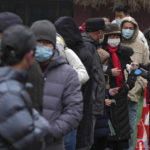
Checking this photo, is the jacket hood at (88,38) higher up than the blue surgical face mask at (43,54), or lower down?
lower down

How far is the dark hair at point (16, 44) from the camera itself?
2762 millimetres

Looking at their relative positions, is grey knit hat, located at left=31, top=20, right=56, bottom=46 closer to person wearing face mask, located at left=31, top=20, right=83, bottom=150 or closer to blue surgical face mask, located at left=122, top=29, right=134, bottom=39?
person wearing face mask, located at left=31, top=20, right=83, bottom=150

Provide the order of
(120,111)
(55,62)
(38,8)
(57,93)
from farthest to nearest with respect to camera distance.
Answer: (38,8), (120,111), (55,62), (57,93)

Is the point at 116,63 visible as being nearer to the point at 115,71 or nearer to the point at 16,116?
the point at 115,71

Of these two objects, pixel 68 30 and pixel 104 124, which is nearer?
pixel 68 30

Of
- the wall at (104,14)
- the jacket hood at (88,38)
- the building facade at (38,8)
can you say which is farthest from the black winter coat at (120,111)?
the building facade at (38,8)

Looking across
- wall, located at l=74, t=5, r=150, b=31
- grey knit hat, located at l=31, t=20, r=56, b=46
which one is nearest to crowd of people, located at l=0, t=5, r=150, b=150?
grey knit hat, located at l=31, t=20, r=56, b=46

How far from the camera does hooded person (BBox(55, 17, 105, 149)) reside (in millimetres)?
4957

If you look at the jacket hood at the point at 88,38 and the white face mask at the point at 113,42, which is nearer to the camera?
the jacket hood at the point at 88,38

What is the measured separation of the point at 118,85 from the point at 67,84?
2491 mm

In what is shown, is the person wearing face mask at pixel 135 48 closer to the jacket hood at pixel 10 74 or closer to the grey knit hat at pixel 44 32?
the grey knit hat at pixel 44 32

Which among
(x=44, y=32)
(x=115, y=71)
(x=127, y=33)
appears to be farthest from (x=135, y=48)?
(x=44, y=32)

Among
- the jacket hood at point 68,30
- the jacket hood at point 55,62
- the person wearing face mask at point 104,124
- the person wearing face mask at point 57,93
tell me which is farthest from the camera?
the person wearing face mask at point 104,124

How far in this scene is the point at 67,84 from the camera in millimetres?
3691
